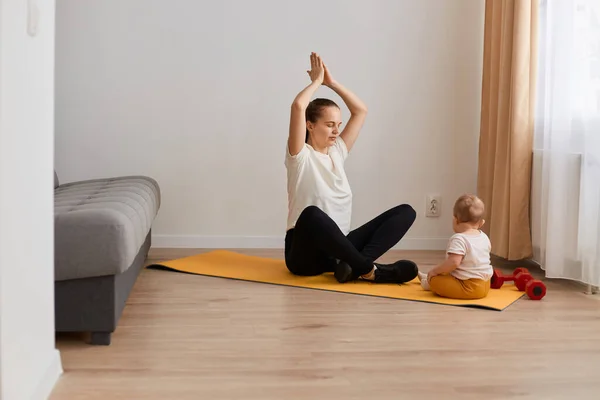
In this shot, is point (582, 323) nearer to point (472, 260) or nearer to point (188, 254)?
point (472, 260)

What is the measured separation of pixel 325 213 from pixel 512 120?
103cm

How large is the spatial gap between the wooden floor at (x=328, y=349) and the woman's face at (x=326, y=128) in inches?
26.0

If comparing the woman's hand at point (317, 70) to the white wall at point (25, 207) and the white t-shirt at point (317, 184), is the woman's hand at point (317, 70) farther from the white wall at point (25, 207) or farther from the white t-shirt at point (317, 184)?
the white wall at point (25, 207)

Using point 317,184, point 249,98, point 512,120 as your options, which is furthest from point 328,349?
point 249,98

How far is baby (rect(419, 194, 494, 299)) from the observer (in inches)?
115

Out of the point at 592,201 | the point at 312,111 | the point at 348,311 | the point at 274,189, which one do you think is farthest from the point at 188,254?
the point at 592,201

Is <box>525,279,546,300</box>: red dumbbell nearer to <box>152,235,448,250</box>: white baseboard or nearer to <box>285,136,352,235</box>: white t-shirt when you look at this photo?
<box>285,136,352,235</box>: white t-shirt

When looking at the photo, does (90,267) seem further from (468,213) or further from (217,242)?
(217,242)

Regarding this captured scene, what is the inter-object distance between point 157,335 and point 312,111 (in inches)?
53.6

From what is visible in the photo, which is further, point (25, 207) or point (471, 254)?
point (471, 254)

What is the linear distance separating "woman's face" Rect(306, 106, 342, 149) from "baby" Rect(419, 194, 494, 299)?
26.9 inches

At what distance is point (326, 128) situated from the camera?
3408 millimetres

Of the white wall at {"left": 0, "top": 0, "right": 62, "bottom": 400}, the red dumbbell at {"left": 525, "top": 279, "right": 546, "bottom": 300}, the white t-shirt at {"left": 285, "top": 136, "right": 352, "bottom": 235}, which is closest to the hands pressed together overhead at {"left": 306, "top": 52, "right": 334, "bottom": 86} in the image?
the white t-shirt at {"left": 285, "top": 136, "right": 352, "bottom": 235}

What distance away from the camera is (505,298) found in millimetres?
3049
